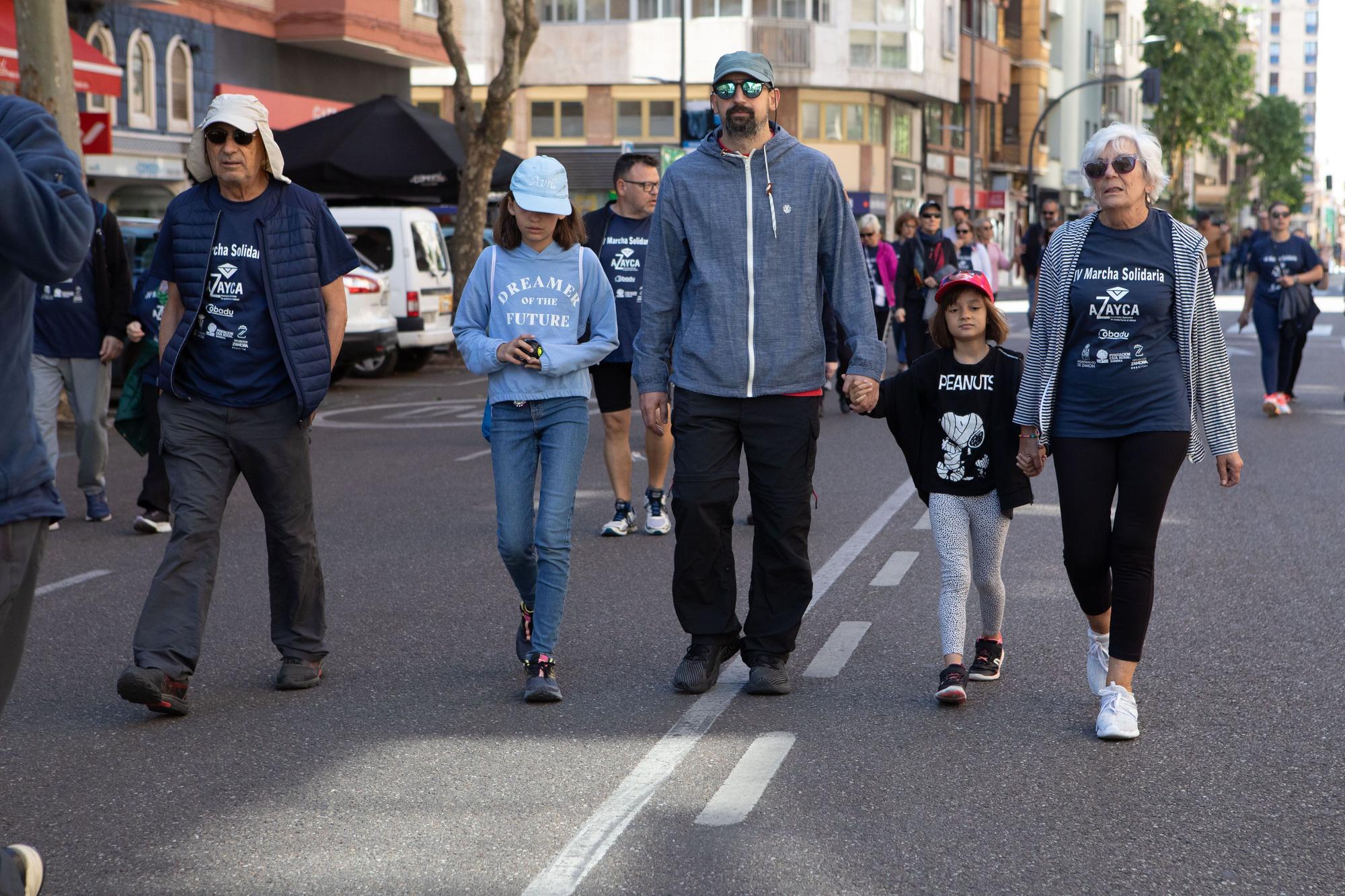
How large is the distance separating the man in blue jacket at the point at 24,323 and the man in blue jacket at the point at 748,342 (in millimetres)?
2641

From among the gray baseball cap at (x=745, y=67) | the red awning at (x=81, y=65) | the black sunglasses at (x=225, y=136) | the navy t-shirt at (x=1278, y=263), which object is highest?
the red awning at (x=81, y=65)

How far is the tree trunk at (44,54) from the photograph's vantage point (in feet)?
50.7

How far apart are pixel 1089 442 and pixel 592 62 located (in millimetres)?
52815

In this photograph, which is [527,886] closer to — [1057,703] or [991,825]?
[991,825]

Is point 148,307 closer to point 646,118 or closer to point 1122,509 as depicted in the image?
point 1122,509

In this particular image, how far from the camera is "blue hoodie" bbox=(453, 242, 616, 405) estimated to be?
Result: 6223mm

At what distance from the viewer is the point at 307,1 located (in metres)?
32.5

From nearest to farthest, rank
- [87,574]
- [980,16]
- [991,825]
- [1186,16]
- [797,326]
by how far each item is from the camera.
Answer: [991,825] < [797,326] < [87,574] < [980,16] < [1186,16]

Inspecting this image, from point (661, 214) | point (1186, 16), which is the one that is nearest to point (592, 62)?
point (1186, 16)

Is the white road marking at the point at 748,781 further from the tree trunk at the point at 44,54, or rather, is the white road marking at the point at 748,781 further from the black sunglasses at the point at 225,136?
the tree trunk at the point at 44,54

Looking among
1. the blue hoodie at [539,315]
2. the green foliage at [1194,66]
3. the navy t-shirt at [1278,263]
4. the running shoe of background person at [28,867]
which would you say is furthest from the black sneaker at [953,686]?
the green foliage at [1194,66]

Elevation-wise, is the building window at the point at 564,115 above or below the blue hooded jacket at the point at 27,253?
above

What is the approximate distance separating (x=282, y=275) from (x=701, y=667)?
1882 mm

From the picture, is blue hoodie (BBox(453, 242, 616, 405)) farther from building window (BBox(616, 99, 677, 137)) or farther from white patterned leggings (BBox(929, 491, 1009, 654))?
building window (BBox(616, 99, 677, 137))
